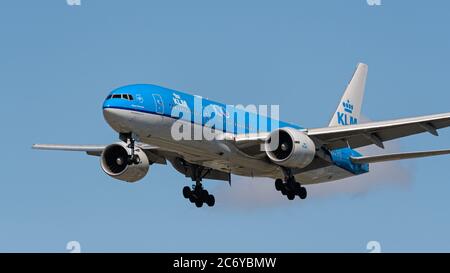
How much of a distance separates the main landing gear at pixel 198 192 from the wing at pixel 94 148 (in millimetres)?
1992

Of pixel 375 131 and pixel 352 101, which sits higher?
pixel 352 101

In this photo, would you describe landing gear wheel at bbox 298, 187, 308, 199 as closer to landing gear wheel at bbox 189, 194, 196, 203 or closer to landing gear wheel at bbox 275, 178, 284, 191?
landing gear wheel at bbox 275, 178, 284, 191

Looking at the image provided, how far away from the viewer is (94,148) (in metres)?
60.8

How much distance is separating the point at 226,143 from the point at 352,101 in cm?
1754

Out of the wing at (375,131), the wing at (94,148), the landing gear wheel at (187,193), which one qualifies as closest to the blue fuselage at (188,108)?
the wing at (375,131)

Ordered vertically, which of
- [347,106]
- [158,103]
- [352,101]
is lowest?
[158,103]

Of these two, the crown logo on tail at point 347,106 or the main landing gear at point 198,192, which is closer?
the main landing gear at point 198,192

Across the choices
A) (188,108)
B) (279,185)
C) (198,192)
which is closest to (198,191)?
(198,192)

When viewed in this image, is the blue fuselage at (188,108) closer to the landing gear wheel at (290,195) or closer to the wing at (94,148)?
the landing gear wheel at (290,195)

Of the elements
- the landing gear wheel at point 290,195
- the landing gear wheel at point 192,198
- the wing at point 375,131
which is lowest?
the landing gear wheel at point 290,195

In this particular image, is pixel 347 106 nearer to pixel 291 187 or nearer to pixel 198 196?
→ pixel 291 187

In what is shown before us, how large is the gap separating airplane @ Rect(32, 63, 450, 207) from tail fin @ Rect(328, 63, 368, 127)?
5795 millimetres

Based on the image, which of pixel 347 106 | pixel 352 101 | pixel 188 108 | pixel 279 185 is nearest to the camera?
pixel 188 108

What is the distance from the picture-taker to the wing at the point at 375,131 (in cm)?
5197
